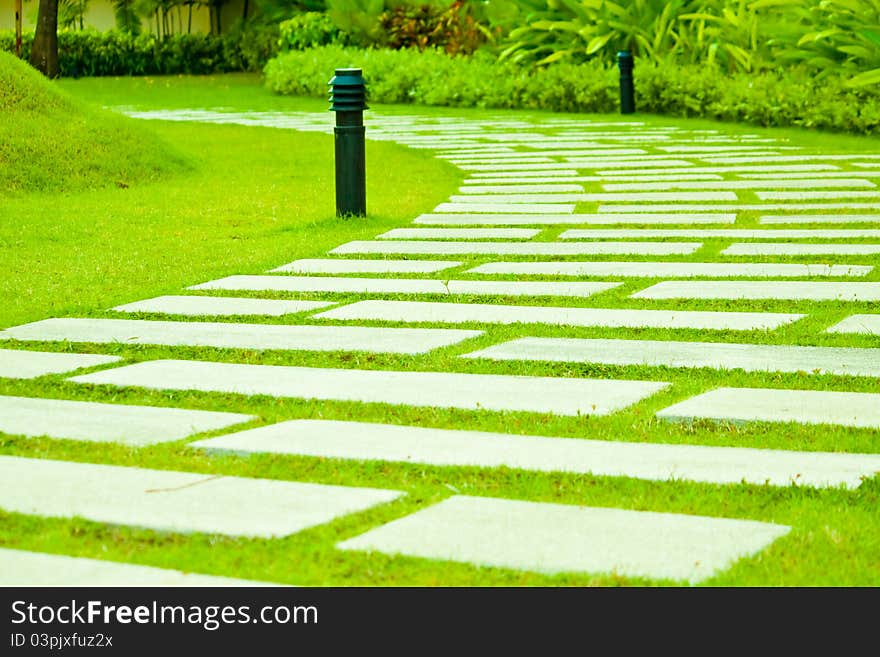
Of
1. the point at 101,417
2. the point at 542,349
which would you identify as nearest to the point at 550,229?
the point at 542,349

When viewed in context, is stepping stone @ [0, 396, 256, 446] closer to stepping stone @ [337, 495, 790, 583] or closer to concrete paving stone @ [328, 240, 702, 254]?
stepping stone @ [337, 495, 790, 583]

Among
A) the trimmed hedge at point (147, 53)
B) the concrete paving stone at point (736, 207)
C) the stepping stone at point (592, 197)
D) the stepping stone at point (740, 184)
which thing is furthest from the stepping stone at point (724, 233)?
the trimmed hedge at point (147, 53)

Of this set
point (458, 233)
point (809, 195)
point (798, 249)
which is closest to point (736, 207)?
point (809, 195)

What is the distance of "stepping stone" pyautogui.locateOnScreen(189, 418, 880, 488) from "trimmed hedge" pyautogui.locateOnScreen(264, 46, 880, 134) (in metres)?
10.8

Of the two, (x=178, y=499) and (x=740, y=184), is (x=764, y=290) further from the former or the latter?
(x=740, y=184)

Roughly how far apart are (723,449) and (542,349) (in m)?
1.37

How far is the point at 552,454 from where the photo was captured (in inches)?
149

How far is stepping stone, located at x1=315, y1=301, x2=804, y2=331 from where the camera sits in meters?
5.52

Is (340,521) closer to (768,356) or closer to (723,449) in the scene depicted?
(723,449)

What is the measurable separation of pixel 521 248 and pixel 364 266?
0.87 meters

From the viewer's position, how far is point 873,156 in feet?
38.8

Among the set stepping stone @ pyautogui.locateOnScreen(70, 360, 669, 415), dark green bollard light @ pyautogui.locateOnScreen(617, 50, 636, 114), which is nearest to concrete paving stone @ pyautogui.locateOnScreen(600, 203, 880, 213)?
stepping stone @ pyautogui.locateOnScreen(70, 360, 669, 415)

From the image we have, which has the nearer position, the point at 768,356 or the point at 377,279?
the point at 768,356
